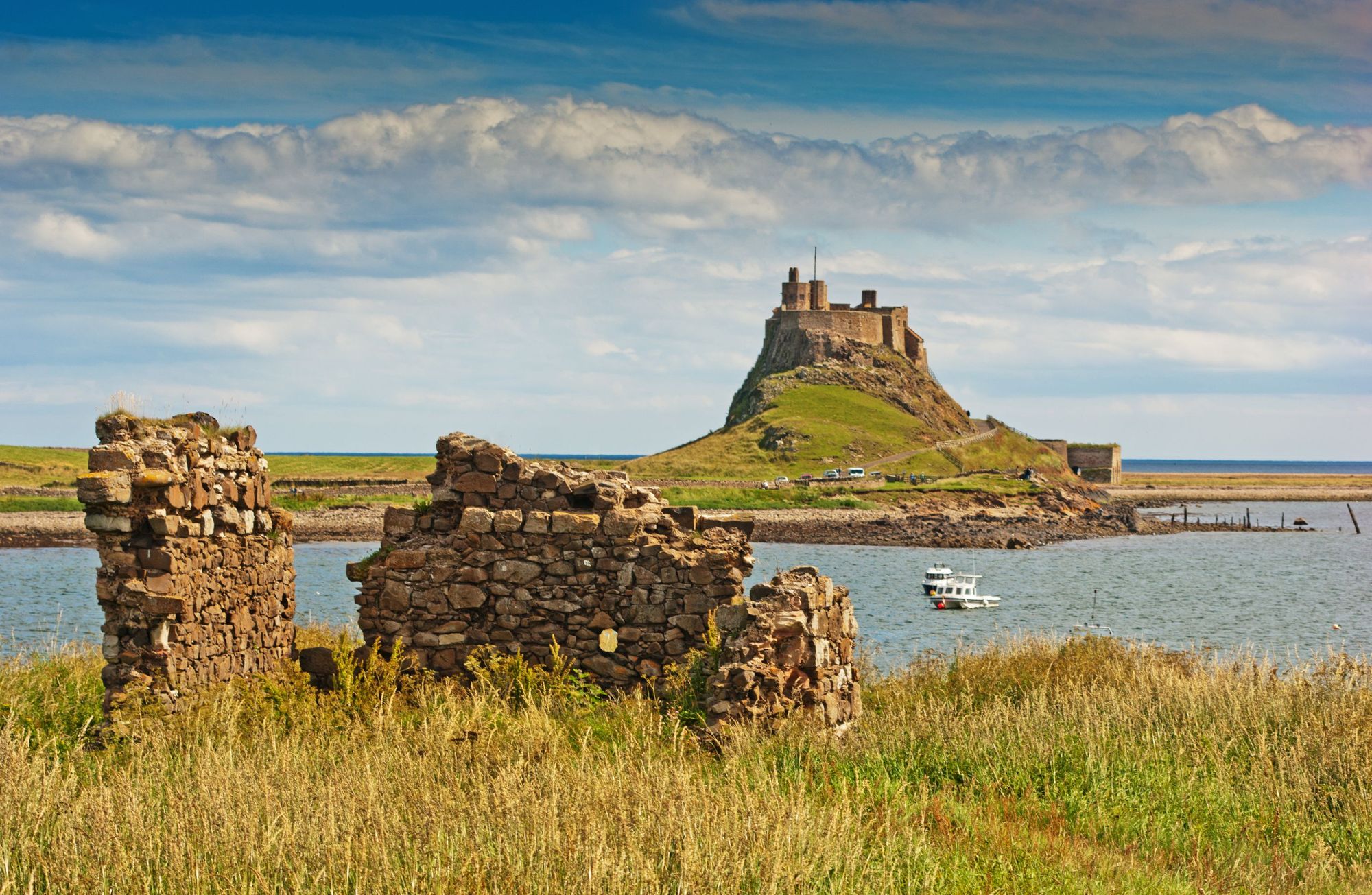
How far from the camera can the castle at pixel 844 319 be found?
414 ft

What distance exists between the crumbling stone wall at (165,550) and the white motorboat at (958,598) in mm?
32619

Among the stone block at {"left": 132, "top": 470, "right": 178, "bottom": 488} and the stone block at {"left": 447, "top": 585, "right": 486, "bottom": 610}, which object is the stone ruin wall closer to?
the stone block at {"left": 447, "top": 585, "right": 486, "bottom": 610}

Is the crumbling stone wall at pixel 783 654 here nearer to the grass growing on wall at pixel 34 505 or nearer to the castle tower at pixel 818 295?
the grass growing on wall at pixel 34 505

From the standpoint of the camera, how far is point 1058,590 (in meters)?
48.7

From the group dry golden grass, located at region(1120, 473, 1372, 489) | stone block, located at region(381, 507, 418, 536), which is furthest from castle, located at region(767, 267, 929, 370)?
stone block, located at region(381, 507, 418, 536)

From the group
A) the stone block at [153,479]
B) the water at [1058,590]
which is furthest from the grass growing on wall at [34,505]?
the stone block at [153,479]

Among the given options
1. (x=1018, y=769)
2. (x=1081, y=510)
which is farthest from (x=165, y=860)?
(x=1081, y=510)

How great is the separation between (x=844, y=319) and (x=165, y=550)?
118m

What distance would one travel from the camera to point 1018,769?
9391 millimetres

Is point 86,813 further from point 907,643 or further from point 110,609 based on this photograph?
point 907,643

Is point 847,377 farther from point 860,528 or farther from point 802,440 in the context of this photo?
point 860,528

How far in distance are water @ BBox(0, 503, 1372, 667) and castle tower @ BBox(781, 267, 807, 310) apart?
5930 centimetres

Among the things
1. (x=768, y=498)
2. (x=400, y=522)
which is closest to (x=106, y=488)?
(x=400, y=522)

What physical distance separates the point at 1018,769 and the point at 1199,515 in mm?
104807
